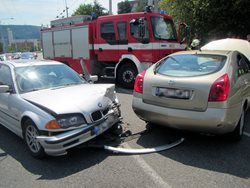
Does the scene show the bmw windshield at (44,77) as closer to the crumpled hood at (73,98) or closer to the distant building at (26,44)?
the crumpled hood at (73,98)

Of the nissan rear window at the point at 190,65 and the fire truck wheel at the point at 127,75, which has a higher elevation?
the nissan rear window at the point at 190,65

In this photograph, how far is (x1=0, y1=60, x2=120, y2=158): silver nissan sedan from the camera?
393 centimetres

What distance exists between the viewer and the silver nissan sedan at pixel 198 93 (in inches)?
160

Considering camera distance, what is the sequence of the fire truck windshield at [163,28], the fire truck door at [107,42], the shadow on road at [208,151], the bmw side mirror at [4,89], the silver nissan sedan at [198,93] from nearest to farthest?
the shadow on road at [208,151]
the silver nissan sedan at [198,93]
the bmw side mirror at [4,89]
the fire truck windshield at [163,28]
the fire truck door at [107,42]

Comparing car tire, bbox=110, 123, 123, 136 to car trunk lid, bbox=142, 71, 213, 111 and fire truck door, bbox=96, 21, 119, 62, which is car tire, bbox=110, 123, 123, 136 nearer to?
car trunk lid, bbox=142, 71, 213, 111

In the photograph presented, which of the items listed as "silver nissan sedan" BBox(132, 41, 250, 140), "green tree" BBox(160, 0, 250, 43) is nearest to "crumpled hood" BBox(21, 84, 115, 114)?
"silver nissan sedan" BBox(132, 41, 250, 140)

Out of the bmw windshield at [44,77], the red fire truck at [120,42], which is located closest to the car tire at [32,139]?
the bmw windshield at [44,77]

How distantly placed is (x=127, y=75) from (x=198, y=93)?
6350 mm

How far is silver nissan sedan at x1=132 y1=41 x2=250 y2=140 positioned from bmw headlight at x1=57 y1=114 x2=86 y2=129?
1.21 m

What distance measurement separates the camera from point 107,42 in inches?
426

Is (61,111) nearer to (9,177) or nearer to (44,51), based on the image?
(9,177)

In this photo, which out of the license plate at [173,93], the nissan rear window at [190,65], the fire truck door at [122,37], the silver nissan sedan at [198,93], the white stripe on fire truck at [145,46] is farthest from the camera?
the fire truck door at [122,37]

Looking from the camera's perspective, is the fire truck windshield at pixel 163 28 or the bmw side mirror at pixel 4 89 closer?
the bmw side mirror at pixel 4 89

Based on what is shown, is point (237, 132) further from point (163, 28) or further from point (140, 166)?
point (163, 28)
